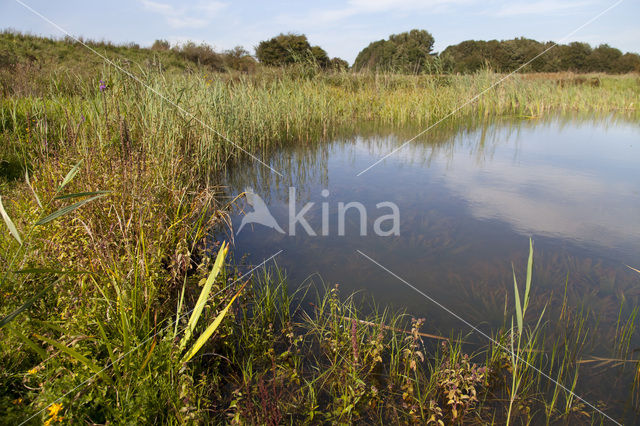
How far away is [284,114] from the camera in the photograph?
20.3 ft

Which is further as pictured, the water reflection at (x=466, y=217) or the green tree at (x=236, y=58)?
the green tree at (x=236, y=58)

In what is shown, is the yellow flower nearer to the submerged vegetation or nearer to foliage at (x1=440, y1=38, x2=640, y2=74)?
the submerged vegetation

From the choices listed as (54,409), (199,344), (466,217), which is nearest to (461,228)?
(466,217)

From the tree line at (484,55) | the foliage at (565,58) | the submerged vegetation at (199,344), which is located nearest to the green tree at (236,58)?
the tree line at (484,55)

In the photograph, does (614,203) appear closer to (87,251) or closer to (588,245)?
(588,245)

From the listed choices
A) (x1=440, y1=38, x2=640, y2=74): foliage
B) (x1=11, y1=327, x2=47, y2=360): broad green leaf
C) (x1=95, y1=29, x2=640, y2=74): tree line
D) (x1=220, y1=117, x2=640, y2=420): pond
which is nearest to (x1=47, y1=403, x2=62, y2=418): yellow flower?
(x1=11, y1=327, x2=47, y2=360): broad green leaf

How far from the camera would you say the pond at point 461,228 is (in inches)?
82.7

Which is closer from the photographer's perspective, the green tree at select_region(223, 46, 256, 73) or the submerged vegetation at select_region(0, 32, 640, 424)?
the submerged vegetation at select_region(0, 32, 640, 424)

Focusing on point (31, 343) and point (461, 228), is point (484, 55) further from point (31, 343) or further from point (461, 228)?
point (31, 343)

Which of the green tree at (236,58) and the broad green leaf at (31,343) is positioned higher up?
the green tree at (236,58)

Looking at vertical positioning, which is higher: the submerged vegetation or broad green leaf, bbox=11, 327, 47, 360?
broad green leaf, bbox=11, 327, 47, 360

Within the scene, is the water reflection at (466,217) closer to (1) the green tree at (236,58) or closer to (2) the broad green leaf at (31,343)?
(2) the broad green leaf at (31,343)

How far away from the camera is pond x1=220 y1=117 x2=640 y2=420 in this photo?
210cm

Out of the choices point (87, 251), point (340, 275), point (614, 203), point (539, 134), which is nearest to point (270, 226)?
point (340, 275)
